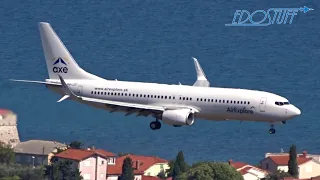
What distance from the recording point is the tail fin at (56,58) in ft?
431

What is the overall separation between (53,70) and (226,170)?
194 ft

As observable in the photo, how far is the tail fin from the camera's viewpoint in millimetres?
131250

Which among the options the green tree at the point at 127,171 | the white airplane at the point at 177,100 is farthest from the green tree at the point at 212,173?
the white airplane at the point at 177,100

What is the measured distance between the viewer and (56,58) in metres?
132

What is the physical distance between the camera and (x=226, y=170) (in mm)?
186375

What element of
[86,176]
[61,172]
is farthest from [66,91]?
[86,176]

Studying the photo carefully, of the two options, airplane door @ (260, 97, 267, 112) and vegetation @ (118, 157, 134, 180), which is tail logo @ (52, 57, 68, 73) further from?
vegetation @ (118, 157, 134, 180)

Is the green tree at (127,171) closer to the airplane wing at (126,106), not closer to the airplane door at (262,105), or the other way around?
the airplane wing at (126,106)

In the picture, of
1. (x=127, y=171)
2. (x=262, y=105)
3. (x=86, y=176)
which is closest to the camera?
(x=262, y=105)

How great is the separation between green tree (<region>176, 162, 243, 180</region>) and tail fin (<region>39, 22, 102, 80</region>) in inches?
2120

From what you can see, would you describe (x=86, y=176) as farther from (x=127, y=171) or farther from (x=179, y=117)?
(x=179, y=117)

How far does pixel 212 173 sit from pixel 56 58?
5631cm

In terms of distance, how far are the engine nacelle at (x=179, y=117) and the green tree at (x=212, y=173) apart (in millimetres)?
61633

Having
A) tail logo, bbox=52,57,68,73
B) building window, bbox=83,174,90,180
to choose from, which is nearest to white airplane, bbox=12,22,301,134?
tail logo, bbox=52,57,68,73
